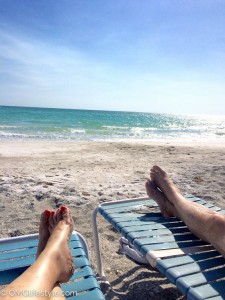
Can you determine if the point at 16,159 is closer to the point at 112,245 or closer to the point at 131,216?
the point at 112,245

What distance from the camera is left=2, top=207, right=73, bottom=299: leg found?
38.8 inches

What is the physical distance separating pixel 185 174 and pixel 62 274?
13.7ft

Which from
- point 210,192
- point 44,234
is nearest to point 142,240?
point 44,234

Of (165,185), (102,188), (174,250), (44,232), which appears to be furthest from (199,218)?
(102,188)

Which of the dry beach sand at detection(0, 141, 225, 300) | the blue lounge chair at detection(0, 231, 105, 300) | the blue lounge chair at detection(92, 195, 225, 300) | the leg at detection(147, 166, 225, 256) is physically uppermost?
the leg at detection(147, 166, 225, 256)

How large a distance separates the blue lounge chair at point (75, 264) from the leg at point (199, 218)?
664mm

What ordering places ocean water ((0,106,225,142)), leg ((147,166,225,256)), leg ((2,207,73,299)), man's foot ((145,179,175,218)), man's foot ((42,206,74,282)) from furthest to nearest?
ocean water ((0,106,225,142))
man's foot ((145,179,175,218))
leg ((147,166,225,256))
man's foot ((42,206,74,282))
leg ((2,207,73,299))

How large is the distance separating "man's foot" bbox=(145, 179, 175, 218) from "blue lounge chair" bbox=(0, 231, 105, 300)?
27.0 inches

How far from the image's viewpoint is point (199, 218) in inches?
66.7

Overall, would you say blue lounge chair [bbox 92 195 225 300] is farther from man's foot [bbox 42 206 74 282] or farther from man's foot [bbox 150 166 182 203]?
man's foot [bbox 42 206 74 282]

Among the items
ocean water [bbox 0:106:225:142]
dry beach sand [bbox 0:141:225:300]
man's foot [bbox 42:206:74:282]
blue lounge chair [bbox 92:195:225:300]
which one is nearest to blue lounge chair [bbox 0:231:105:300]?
man's foot [bbox 42:206:74:282]

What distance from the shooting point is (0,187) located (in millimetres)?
3920

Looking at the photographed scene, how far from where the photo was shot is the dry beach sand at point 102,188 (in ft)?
7.13

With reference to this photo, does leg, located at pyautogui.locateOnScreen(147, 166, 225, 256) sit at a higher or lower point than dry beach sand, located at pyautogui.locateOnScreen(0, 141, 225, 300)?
higher
